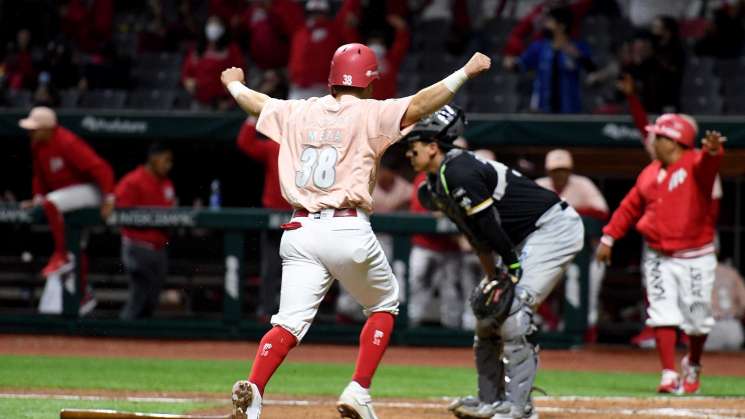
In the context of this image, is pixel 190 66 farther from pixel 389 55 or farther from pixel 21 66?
pixel 389 55

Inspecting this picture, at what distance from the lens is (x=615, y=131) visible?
41.8ft

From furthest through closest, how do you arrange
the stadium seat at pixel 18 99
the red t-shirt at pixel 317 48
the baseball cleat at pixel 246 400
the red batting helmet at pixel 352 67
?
the stadium seat at pixel 18 99 < the red t-shirt at pixel 317 48 < the red batting helmet at pixel 352 67 < the baseball cleat at pixel 246 400

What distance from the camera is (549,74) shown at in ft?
43.7

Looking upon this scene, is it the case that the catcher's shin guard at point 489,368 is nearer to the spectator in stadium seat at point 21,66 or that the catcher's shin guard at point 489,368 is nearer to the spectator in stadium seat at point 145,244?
the spectator in stadium seat at point 145,244

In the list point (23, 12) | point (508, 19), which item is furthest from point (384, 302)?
point (23, 12)

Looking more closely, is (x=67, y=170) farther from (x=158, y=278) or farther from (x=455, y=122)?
(x=455, y=122)

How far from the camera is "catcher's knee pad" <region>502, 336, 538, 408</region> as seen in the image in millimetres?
6418

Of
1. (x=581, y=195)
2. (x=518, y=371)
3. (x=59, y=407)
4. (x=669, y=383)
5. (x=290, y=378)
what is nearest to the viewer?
(x=518, y=371)

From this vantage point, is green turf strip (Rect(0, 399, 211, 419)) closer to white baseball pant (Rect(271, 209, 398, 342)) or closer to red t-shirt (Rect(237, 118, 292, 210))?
white baseball pant (Rect(271, 209, 398, 342))

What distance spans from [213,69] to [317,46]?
1.60m

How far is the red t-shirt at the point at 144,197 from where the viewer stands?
40.4 ft

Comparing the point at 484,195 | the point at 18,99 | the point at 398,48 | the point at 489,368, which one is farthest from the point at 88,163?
the point at 484,195

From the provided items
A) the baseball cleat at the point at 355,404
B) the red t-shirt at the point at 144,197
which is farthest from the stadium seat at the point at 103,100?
the baseball cleat at the point at 355,404

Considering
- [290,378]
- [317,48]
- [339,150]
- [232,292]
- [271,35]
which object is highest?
[271,35]
